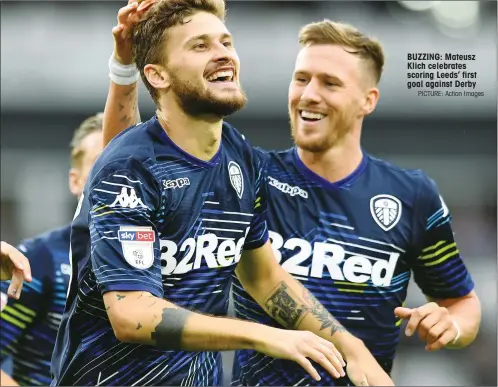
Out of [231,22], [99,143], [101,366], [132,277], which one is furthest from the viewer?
[231,22]

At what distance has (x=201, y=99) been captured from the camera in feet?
12.2

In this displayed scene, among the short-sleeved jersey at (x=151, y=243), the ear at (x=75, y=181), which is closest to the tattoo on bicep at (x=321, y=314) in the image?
the short-sleeved jersey at (x=151, y=243)

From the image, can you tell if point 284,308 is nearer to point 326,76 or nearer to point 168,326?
point 168,326

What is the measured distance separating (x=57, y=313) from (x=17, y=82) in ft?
20.8

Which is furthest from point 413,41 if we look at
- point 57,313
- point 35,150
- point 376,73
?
point 57,313

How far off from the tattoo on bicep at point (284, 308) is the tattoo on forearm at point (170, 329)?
929 millimetres

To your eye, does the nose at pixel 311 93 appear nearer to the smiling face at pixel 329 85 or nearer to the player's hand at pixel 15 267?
the smiling face at pixel 329 85

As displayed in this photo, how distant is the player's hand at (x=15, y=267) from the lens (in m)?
3.67

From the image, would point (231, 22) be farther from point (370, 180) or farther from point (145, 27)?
point (145, 27)

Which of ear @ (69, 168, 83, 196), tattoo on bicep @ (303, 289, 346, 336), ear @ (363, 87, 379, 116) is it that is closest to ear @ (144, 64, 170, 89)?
tattoo on bicep @ (303, 289, 346, 336)

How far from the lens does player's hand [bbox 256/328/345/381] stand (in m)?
3.13

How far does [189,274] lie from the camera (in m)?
3.76

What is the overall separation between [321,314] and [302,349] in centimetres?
102

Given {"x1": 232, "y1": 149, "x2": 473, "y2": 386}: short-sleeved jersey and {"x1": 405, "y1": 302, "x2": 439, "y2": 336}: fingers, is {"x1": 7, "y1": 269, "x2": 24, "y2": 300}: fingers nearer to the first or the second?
{"x1": 232, "y1": 149, "x2": 473, "y2": 386}: short-sleeved jersey
